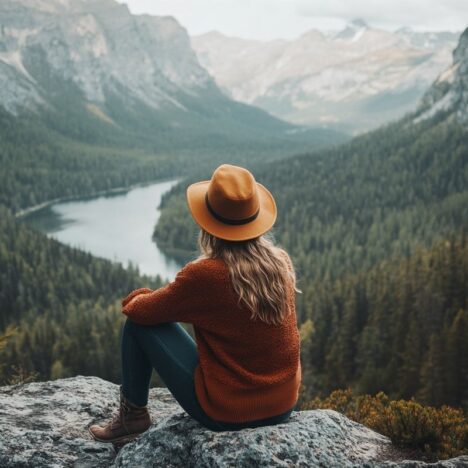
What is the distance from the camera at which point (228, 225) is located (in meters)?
8.02

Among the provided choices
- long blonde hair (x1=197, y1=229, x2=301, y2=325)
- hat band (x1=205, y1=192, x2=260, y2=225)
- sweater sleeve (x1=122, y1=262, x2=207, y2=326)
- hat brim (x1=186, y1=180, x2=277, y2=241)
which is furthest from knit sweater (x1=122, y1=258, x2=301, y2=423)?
hat band (x1=205, y1=192, x2=260, y2=225)

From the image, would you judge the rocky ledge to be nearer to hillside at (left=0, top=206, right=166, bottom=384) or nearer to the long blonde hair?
the long blonde hair

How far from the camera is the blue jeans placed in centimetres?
871

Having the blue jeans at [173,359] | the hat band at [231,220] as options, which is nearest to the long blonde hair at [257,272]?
the hat band at [231,220]

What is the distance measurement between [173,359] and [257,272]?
2.12m

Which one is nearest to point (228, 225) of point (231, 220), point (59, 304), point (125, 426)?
point (231, 220)

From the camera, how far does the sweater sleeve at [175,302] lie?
7.95 meters

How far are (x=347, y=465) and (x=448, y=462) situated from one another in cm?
150

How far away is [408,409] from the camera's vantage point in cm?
980

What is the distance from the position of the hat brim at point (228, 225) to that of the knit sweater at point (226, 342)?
449 mm

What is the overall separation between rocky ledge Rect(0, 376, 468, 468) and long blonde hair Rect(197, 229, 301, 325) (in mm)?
1900

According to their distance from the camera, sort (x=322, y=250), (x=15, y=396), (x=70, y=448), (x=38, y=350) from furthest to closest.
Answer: (x=322, y=250)
(x=38, y=350)
(x=15, y=396)
(x=70, y=448)

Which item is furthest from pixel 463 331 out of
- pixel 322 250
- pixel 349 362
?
pixel 322 250

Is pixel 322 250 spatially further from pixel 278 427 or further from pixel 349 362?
pixel 278 427
